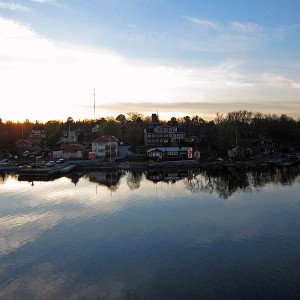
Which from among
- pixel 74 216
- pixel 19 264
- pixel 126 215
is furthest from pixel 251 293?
pixel 74 216

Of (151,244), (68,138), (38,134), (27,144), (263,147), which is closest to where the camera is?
(151,244)

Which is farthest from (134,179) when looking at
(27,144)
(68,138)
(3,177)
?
(68,138)

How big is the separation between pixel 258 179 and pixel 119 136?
35127mm

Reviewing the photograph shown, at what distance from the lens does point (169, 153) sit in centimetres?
5069

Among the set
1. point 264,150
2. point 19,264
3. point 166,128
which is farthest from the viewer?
point 166,128

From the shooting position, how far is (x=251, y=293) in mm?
11180

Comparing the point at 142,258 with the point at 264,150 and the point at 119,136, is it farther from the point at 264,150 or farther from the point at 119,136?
the point at 119,136

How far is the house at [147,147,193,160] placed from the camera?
50.0 metres

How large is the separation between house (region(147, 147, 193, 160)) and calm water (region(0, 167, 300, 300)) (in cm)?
2029

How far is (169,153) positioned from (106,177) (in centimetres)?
1500

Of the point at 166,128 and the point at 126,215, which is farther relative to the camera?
the point at 166,128

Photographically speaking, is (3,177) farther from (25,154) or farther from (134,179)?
(134,179)

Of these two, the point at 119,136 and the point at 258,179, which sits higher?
the point at 119,136

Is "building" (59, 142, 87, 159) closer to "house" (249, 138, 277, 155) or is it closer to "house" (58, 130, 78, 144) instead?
"house" (58, 130, 78, 144)
